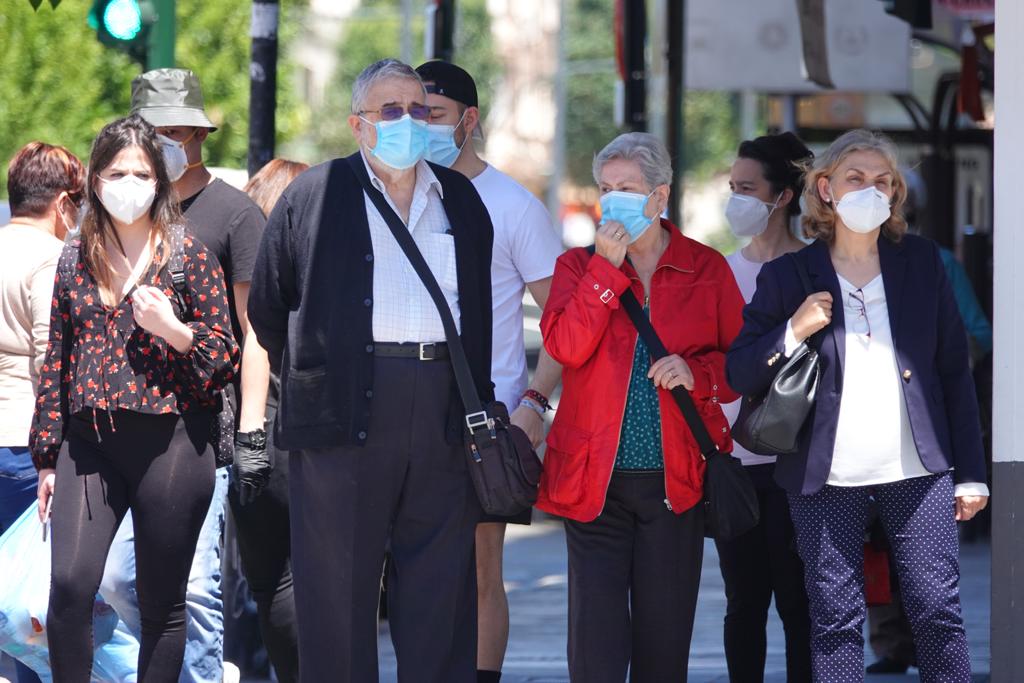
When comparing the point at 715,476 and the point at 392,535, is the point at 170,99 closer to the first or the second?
the point at 392,535

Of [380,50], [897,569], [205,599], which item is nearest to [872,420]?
[897,569]

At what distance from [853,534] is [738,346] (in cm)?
63

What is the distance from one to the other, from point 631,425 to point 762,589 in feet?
3.55

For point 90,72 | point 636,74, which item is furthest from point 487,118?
point 636,74

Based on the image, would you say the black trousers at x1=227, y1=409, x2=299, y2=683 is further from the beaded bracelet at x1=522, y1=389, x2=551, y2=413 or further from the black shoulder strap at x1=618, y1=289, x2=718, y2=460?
the black shoulder strap at x1=618, y1=289, x2=718, y2=460

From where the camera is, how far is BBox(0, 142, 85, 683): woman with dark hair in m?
5.36

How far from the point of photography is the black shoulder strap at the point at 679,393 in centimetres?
473

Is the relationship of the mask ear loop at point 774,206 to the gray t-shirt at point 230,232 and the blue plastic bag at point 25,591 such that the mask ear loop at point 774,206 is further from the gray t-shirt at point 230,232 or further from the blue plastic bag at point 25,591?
the blue plastic bag at point 25,591

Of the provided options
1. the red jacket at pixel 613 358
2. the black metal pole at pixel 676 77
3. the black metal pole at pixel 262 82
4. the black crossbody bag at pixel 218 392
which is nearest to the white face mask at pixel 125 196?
the black crossbody bag at pixel 218 392

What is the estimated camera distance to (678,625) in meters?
4.88

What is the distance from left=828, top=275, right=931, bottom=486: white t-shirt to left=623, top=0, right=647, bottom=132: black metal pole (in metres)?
6.02

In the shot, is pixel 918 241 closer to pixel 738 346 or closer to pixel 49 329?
pixel 738 346

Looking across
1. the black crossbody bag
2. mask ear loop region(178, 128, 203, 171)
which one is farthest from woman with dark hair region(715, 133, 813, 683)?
mask ear loop region(178, 128, 203, 171)

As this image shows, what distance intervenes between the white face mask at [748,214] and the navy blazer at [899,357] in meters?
0.94
